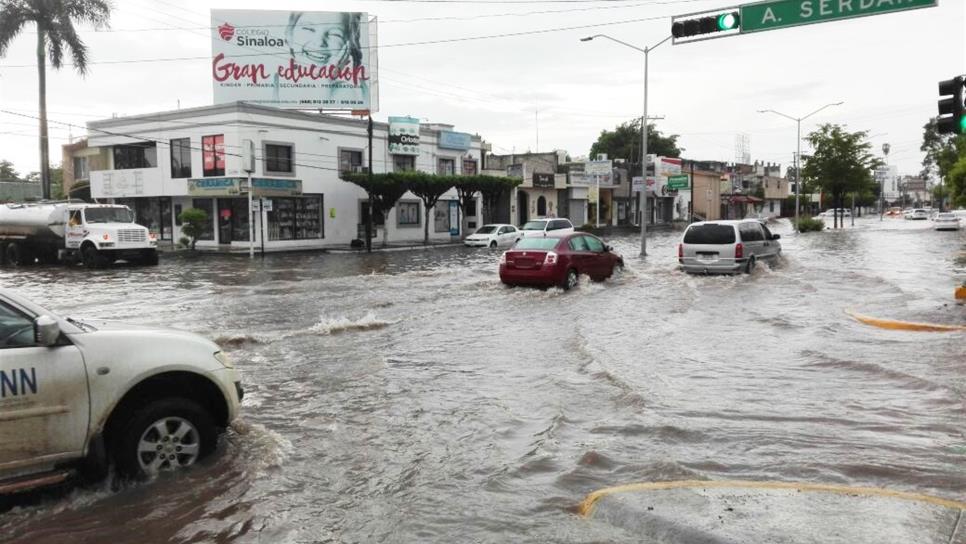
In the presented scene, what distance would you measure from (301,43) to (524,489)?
137 ft

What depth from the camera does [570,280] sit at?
1789 cm

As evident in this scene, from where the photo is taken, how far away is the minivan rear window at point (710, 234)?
20.4m

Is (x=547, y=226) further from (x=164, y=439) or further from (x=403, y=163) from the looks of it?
(x=164, y=439)

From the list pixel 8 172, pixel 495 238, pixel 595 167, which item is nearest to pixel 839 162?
pixel 595 167

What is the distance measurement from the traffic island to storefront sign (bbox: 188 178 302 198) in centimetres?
3338

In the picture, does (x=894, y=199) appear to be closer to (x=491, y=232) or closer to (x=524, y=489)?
(x=491, y=232)

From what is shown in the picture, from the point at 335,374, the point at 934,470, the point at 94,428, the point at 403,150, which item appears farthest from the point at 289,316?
the point at 403,150

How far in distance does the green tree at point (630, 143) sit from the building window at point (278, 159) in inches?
2327

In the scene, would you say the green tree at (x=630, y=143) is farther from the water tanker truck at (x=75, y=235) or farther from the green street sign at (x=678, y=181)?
the water tanker truck at (x=75, y=235)

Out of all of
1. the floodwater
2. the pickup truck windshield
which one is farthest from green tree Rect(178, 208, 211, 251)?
the floodwater

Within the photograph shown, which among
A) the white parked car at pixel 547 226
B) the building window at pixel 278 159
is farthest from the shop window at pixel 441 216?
the building window at pixel 278 159

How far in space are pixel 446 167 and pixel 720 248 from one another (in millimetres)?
30854

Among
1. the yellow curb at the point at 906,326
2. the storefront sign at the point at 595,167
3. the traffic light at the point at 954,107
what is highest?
the storefront sign at the point at 595,167

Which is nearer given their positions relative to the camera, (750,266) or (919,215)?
(750,266)
